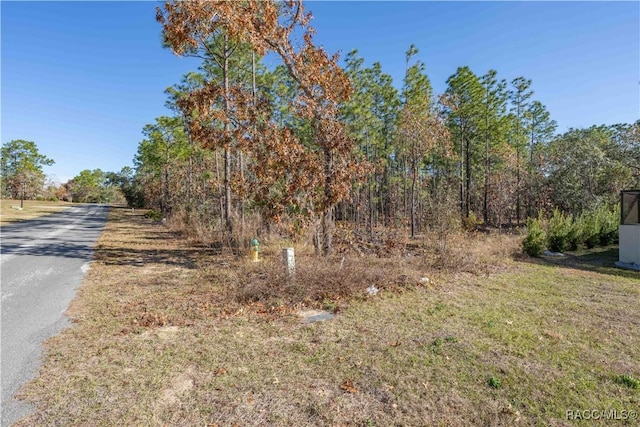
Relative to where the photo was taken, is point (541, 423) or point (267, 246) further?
point (267, 246)

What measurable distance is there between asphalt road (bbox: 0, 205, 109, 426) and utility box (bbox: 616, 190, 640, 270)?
13.5 metres

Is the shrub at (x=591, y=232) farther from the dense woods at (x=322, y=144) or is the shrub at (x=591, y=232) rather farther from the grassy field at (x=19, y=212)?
the grassy field at (x=19, y=212)

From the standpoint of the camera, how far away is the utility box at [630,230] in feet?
32.0

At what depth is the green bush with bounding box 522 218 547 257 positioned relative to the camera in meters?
10.5

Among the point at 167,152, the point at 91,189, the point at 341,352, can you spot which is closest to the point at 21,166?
the point at 91,189

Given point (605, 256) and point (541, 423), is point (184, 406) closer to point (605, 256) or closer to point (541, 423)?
point (541, 423)

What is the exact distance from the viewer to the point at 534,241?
10.6 m

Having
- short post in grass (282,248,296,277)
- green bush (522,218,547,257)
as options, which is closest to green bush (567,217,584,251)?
green bush (522,218,547,257)

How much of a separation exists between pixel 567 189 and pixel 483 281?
15.0 metres

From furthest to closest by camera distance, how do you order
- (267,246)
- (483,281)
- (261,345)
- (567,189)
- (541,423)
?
(567,189), (267,246), (483,281), (261,345), (541,423)

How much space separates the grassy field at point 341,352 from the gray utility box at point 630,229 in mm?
3684

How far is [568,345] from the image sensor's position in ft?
13.3

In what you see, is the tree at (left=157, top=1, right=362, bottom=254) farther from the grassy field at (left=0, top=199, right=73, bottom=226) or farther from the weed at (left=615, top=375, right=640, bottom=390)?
the grassy field at (left=0, top=199, right=73, bottom=226)

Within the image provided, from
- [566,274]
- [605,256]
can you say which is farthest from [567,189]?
[566,274]
